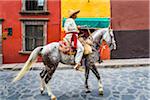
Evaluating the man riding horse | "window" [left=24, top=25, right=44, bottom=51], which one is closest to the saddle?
the man riding horse

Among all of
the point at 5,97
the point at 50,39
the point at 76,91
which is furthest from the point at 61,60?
the point at 50,39

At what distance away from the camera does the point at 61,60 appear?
25.6 ft

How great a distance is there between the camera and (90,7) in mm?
15344

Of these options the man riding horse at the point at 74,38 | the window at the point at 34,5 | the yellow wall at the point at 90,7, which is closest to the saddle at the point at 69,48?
the man riding horse at the point at 74,38

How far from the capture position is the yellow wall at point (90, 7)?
50.2 feet

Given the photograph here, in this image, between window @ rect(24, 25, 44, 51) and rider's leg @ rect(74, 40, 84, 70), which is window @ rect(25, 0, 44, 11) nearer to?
window @ rect(24, 25, 44, 51)

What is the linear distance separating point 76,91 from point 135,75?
331cm

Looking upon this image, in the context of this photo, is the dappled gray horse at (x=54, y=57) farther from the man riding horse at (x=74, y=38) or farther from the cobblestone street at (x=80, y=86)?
the cobblestone street at (x=80, y=86)

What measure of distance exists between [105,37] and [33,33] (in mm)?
8479

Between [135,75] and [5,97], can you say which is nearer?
[5,97]

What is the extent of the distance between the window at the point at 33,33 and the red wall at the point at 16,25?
0.83 feet

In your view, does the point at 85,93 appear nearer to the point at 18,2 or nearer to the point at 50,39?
the point at 50,39

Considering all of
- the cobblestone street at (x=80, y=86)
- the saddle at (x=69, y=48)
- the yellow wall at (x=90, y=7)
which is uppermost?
the yellow wall at (x=90, y=7)

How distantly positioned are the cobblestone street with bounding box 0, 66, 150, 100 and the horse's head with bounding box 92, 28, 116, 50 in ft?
5.06
